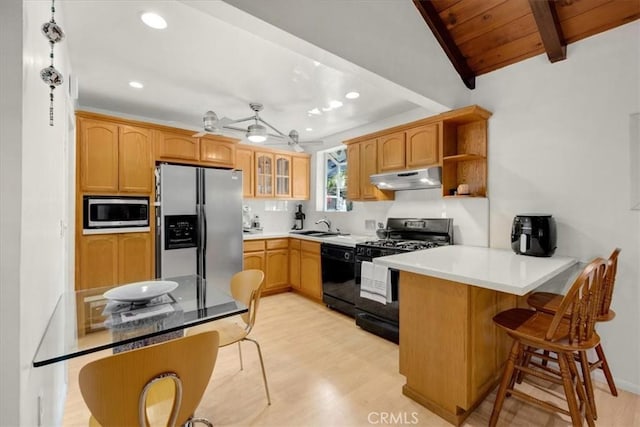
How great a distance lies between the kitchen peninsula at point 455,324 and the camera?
167 centimetres

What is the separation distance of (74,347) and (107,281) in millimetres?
2376

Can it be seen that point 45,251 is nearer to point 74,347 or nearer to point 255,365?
point 74,347

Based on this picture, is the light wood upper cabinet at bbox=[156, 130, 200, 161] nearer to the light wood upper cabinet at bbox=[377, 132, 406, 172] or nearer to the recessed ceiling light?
the recessed ceiling light

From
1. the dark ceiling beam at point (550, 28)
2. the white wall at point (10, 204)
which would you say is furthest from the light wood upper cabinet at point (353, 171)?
the white wall at point (10, 204)

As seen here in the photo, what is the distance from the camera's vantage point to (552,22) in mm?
2098

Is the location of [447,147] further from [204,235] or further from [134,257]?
[134,257]

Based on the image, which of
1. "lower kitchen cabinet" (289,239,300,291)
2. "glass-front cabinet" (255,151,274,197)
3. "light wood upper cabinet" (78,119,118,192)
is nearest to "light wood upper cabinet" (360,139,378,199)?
"lower kitchen cabinet" (289,239,300,291)

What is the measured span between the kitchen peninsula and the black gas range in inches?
28.7

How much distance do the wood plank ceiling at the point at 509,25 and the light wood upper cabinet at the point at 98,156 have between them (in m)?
3.20

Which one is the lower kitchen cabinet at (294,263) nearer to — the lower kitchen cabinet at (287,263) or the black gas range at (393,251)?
the lower kitchen cabinet at (287,263)

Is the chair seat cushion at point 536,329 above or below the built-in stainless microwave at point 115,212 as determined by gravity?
below

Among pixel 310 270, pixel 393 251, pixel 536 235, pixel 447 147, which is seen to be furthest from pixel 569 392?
pixel 310 270

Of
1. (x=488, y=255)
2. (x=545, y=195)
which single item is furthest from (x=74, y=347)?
(x=545, y=195)

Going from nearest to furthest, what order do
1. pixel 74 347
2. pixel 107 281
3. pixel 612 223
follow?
pixel 74 347
pixel 612 223
pixel 107 281
